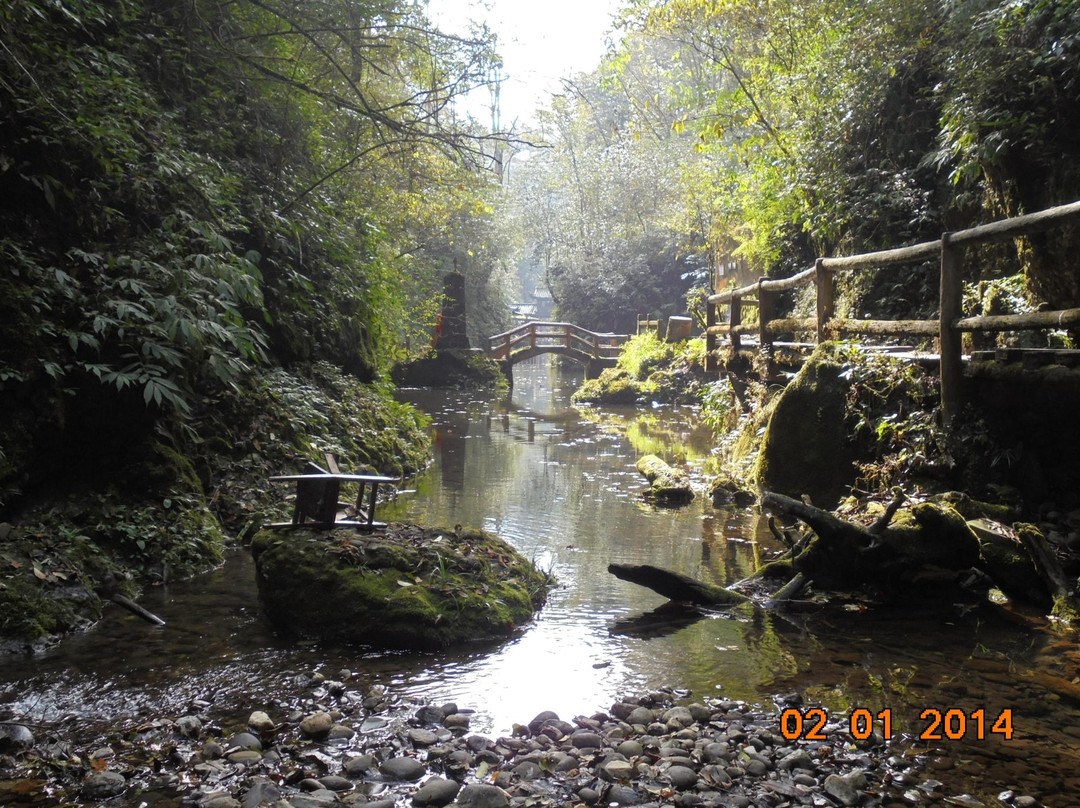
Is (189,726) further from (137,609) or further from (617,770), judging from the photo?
(617,770)

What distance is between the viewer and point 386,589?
15.5ft

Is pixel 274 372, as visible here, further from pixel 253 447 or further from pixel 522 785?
pixel 522 785

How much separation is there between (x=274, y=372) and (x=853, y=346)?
6.05 meters

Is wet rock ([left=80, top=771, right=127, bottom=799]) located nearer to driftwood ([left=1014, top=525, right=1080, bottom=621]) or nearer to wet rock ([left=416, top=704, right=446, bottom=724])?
wet rock ([left=416, top=704, right=446, bottom=724])

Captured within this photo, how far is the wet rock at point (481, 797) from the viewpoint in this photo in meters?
2.89

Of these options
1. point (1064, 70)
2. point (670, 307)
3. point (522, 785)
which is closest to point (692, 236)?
point (670, 307)

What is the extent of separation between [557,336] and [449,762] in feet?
82.5

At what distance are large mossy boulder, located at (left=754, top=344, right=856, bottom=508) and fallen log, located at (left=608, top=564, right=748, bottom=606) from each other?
2191 millimetres

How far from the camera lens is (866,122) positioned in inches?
460

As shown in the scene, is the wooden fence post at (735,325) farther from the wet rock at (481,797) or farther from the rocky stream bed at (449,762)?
the wet rock at (481,797)

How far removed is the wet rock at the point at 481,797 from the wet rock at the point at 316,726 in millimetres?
752

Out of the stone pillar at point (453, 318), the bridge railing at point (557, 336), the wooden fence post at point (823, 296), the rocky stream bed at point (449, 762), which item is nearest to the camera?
the rocky stream bed at point (449, 762)

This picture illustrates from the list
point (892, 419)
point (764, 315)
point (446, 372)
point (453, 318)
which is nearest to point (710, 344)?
point (764, 315)
